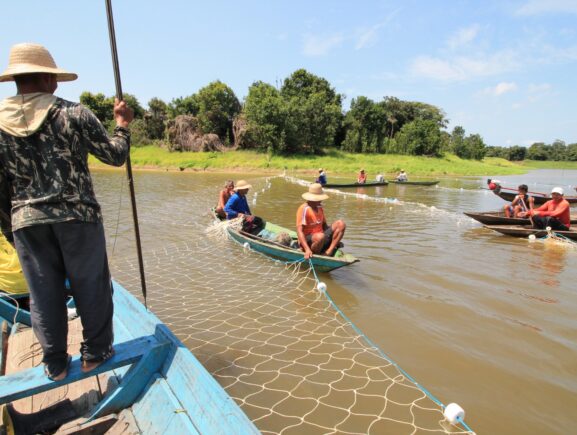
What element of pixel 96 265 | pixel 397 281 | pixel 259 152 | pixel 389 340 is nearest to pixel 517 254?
pixel 397 281

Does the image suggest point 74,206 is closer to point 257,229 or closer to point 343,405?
point 343,405

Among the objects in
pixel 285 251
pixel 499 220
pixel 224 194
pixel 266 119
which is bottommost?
pixel 499 220

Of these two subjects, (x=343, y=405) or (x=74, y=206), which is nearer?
(x=74, y=206)

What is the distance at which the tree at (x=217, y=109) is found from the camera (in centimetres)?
3809

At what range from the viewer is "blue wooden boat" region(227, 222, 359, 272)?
5523 millimetres

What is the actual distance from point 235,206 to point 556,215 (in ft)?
24.6

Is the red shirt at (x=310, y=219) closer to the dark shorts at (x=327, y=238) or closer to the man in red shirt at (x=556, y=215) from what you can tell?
the dark shorts at (x=327, y=238)

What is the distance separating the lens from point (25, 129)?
167cm

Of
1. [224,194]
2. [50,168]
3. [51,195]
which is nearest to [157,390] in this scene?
[51,195]

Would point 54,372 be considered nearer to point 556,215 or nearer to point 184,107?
point 556,215

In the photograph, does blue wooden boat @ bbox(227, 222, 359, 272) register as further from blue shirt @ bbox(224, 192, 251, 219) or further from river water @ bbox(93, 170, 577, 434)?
blue shirt @ bbox(224, 192, 251, 219)

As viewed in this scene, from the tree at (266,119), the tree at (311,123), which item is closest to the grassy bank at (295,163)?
the tree at (266,119)

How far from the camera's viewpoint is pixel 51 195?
5.69 ft

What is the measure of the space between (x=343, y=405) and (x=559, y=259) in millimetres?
6678
